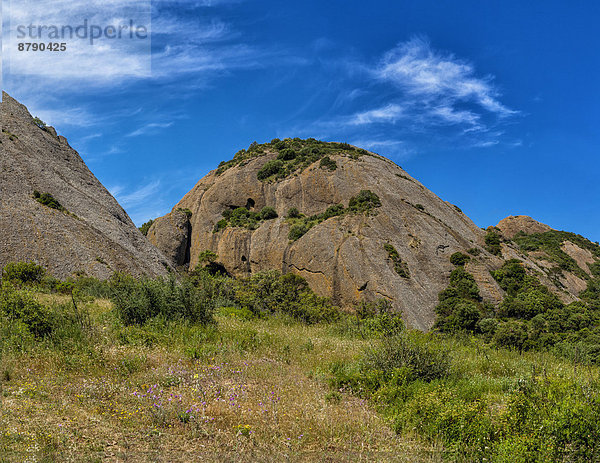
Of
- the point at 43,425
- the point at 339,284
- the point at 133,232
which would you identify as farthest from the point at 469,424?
the point at 133,232

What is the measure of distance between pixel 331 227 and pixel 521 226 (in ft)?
229

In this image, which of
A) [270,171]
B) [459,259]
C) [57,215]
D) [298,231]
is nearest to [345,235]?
[298,231]

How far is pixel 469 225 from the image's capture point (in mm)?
56938

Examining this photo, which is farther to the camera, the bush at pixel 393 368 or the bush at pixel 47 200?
the bush at pixel 47 200

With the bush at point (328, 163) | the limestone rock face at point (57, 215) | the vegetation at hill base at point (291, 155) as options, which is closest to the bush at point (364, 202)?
the bush at point (328, 163)

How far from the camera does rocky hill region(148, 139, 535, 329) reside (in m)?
39.8

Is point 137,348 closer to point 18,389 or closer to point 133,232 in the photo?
point 18,389

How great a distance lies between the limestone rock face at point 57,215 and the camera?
110 feet

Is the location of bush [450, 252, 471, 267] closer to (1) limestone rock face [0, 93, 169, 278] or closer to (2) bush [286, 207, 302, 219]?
(2) bush [286, 207, 302, 219]

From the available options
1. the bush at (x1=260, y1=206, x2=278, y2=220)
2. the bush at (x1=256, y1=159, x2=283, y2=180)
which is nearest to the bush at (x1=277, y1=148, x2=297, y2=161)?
the bush at (x1=256, y1=159, x2=283, y2=180)

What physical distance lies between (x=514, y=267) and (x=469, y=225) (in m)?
13.3

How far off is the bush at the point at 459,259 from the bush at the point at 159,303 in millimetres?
35360

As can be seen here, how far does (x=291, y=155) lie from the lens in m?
Result: 64.8

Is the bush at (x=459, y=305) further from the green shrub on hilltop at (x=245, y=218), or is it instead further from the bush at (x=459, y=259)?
the green shrub on hilltop at (x=245, y=218)
